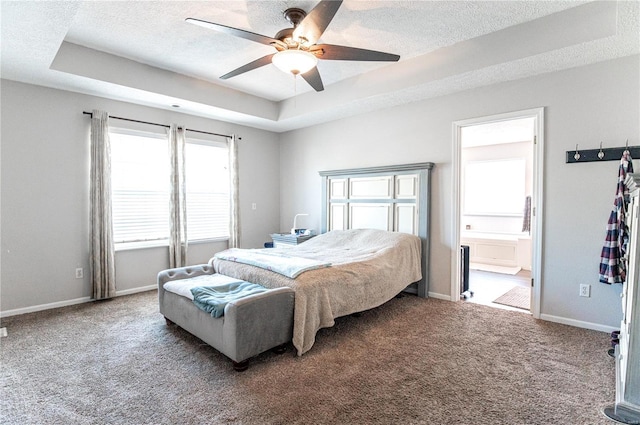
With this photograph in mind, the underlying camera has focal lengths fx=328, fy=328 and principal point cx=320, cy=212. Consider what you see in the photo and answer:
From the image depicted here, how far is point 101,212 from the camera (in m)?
4.06

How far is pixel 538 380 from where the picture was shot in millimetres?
2256

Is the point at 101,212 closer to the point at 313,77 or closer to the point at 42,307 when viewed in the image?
the point at 42,307

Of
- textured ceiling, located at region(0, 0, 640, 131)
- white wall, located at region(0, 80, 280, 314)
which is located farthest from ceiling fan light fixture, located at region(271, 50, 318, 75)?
white wall, located at region(0, 80, 280, 314)

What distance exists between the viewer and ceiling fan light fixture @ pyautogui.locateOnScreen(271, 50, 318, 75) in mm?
2461

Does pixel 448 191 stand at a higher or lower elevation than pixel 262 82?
lower

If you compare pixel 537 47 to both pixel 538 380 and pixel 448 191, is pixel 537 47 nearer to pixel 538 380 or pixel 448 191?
pixel 448 191

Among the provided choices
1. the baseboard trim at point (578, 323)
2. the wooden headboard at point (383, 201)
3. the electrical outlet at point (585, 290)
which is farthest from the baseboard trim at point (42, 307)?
the electrical outlet at point (585, 290)

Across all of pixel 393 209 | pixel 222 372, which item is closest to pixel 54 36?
pixel 222 372

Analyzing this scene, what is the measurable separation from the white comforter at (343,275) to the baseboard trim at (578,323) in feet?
4.46

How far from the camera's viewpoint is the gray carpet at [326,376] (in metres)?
1.91

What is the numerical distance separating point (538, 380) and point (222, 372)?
2.21 m

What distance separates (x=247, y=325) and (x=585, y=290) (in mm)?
3201

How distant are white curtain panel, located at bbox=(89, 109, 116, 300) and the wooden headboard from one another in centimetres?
296

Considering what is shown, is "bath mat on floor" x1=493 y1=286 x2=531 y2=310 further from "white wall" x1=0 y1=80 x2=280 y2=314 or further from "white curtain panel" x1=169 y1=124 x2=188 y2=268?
"white wall" x1=0 y1=80 x2=280 y2=314
